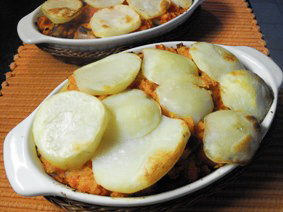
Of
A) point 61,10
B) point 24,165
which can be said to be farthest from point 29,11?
point 24,165

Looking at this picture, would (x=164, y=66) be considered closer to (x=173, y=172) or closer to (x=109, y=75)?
(x=109, y=75)

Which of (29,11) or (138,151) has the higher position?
(138,151)

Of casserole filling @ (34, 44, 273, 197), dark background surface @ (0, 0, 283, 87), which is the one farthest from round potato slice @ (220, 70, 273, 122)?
dark background surface @ (0, 0, 283, 87)

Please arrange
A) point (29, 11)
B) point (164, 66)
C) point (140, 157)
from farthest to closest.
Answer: point (29, 11), point (164, 66), point (140, 157)

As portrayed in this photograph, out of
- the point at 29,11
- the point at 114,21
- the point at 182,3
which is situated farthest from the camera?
the point at 29,11

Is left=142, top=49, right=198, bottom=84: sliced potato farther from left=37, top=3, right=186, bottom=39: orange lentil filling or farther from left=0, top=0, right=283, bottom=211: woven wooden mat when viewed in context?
left=37, top=3, right=186, bottom=39: orange lentil filling

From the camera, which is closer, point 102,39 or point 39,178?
point 39,178
